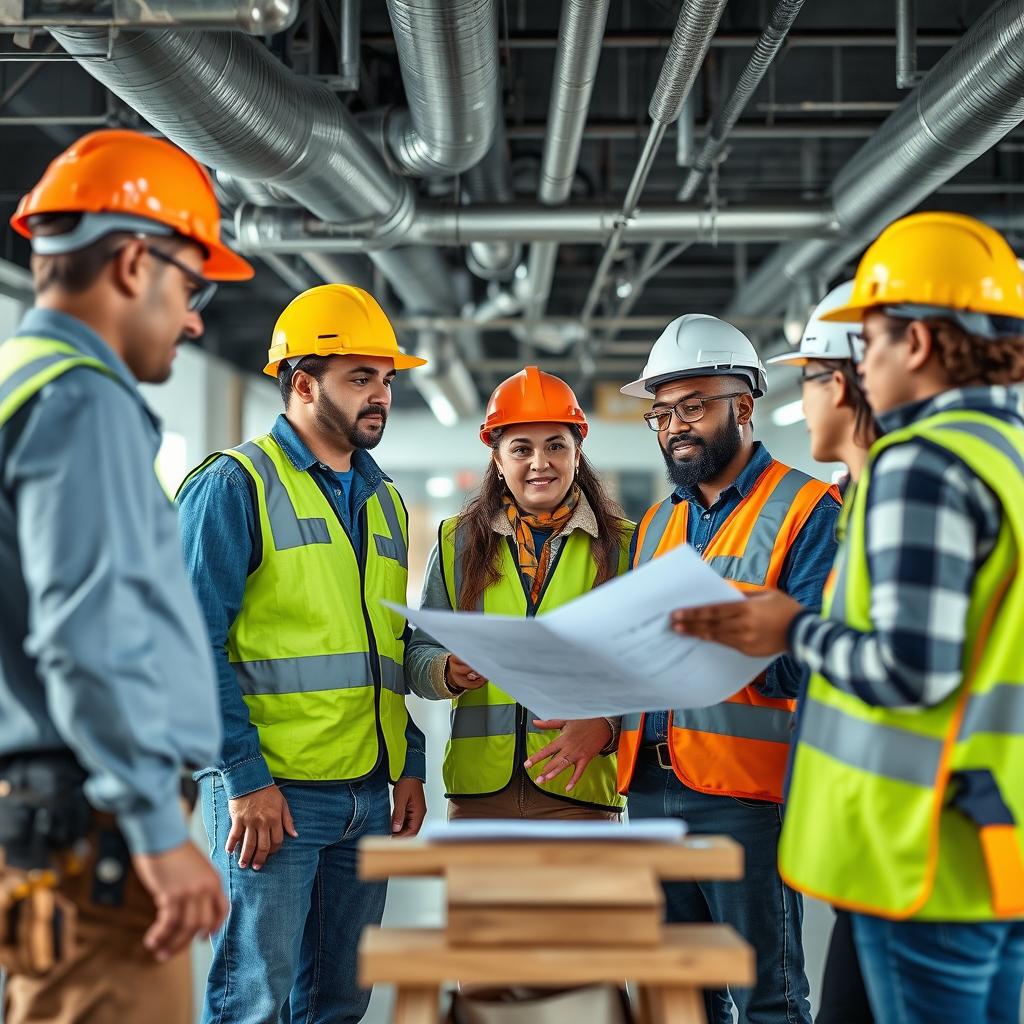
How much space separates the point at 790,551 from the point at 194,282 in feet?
4.87

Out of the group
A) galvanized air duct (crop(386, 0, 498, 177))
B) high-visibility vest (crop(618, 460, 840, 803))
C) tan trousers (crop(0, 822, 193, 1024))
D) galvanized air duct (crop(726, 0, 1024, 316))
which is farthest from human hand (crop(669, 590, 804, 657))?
galvanized air duct (crop(726, 0, 1024, 316))

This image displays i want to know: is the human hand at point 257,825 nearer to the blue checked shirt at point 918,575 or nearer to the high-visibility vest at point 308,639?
the high-visibility vest at point 308,639

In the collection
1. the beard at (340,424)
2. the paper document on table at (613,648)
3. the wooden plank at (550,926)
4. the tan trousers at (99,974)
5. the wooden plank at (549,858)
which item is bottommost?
the tan trousers at (99,974)

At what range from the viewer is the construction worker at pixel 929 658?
1580 mm

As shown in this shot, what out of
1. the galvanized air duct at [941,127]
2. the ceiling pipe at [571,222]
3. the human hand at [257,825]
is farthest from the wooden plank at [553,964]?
the ceiling pipe at [571,222]

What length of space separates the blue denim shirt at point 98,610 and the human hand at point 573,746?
126 centimetres

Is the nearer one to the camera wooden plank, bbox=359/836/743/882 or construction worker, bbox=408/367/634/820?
wooden plank, bbox=359/836/743/882

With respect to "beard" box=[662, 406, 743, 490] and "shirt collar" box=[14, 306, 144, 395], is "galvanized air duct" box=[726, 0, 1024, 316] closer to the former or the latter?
"beard" box=[662, 406, 743, 490]

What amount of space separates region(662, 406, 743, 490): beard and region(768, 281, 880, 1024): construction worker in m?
0.37

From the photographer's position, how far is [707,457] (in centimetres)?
282

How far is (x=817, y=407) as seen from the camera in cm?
225

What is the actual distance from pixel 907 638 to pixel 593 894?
56 centimetres

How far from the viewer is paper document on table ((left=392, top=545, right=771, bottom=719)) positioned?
5.65 ft

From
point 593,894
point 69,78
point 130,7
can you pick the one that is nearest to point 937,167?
point 130,7
